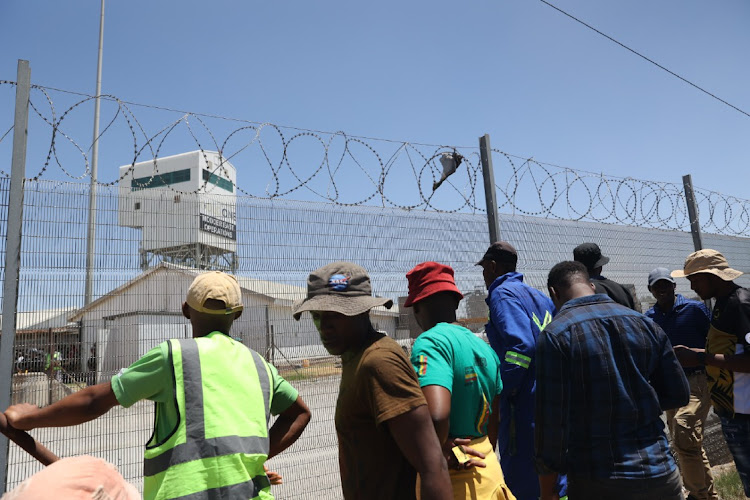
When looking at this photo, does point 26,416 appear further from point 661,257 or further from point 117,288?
point 661,257

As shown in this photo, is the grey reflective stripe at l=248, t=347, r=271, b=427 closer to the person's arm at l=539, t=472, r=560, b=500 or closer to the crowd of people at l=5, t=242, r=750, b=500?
the crowd of people at l=5, t=242, r=750, b=500

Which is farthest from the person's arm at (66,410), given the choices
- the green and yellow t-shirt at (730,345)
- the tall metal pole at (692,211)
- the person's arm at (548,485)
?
the tall metal pole at (692,211)

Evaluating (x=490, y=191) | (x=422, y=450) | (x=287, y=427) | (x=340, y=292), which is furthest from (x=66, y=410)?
(x=490, y=191)

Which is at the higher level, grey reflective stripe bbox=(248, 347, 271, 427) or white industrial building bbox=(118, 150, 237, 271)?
white industrial building bbox=(118, 150, 237, 271)

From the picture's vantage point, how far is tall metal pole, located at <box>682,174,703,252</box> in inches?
318

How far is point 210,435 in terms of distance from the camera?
2.01 metres

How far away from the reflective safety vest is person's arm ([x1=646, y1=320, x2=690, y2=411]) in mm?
1691

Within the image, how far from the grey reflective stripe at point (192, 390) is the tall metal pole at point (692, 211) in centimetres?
786

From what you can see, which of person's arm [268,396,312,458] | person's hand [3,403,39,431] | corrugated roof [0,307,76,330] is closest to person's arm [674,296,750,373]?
person's arm [268,396,312,458]

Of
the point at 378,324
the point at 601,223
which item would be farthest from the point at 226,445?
the point at 601,223

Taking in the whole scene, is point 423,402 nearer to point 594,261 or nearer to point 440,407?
point 440,407

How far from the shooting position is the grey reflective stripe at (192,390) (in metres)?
2.00

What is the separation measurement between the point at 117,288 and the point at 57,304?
383 mm

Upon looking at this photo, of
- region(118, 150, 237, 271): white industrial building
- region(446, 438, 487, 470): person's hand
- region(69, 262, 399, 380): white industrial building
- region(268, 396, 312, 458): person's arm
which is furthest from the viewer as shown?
region(118, 150, 237, 271): white industrial building
